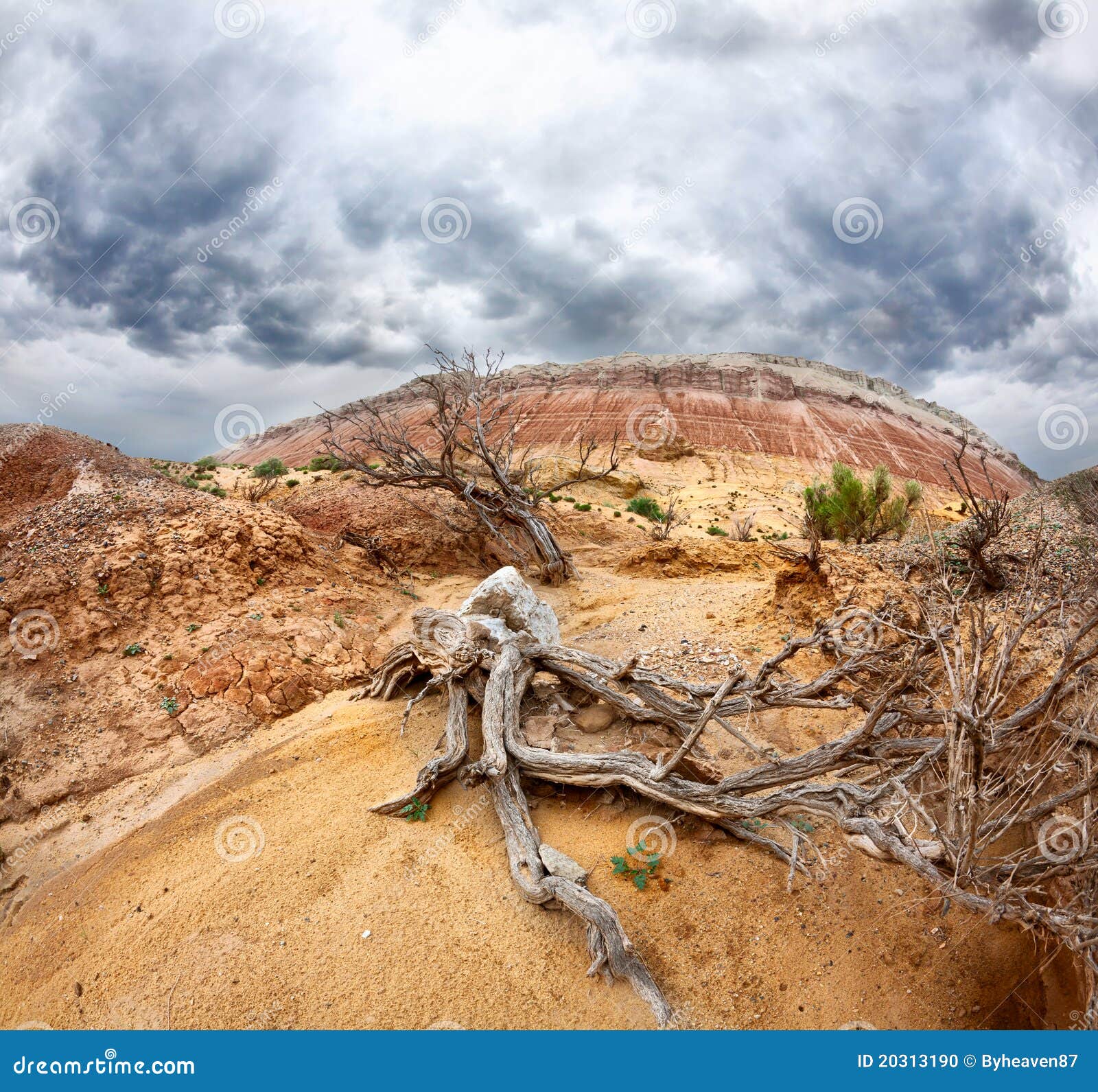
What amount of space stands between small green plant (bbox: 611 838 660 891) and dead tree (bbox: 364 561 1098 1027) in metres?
0.37

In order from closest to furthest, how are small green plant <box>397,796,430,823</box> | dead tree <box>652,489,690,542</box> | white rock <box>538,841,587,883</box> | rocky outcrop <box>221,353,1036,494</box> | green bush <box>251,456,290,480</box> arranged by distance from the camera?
white rock <box>538,841,587,883</box> < small green plant <box>397,796,430,823</box> < dead tree <box>652,489,690,542</box> < green bush <box>251,456,290,480</box> < rocky outcrop <box>221,353,1036,494</box>

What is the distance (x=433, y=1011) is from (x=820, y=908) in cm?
247

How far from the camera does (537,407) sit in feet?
182

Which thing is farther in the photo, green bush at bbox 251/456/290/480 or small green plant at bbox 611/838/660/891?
green bush at bbox 251/456/290/480

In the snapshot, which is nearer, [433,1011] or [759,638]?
[433,1011]

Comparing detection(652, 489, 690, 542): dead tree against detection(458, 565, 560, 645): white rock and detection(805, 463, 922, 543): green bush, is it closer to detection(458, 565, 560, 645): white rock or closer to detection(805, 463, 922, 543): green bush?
detection(805, 463, 922, 543): green bush

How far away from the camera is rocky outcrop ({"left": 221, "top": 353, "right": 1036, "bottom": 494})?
49875 mm

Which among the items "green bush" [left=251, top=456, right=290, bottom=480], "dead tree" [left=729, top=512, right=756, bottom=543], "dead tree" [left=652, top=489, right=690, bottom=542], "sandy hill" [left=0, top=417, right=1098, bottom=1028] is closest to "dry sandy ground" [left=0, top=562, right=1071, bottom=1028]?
"sandy hill" [left=0, top=417, right=1098, bottom=1028]

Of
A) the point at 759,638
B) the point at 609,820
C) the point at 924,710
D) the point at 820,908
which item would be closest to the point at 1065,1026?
the point at 820,908

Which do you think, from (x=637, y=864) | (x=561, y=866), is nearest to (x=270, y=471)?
(x=561, y=866)

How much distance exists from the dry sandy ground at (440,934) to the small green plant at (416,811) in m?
0.06

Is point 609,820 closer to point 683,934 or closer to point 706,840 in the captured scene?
point 706,840

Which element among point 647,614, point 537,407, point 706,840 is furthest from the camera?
point 537,407

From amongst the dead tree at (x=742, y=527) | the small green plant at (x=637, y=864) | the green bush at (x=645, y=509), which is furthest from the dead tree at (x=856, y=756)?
the green bush at (x=645, y=509)
